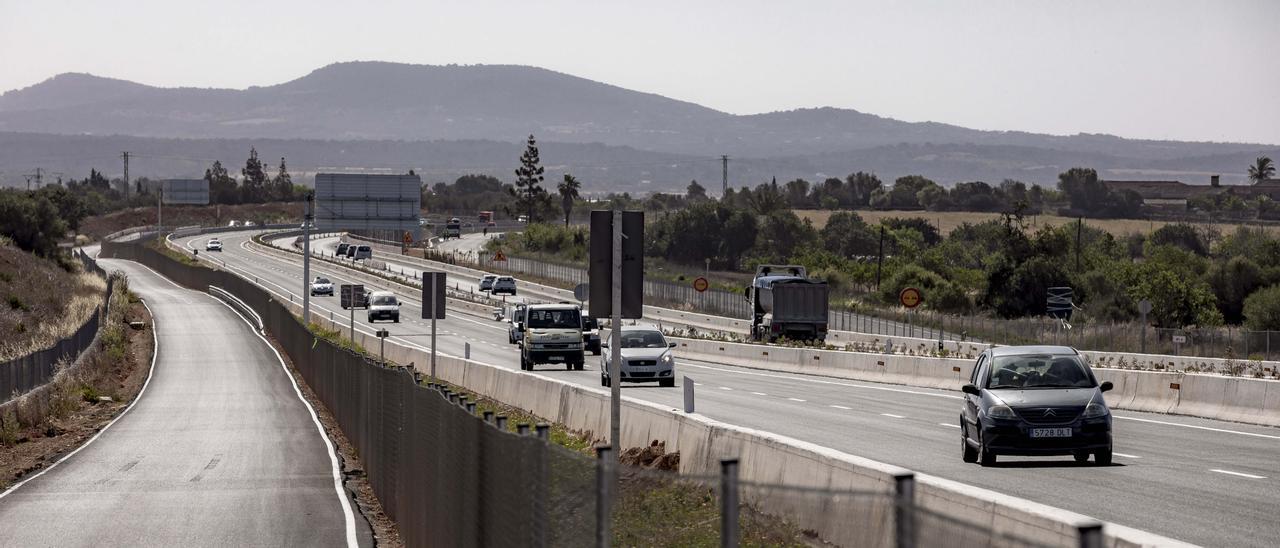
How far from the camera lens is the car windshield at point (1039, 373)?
19031mm

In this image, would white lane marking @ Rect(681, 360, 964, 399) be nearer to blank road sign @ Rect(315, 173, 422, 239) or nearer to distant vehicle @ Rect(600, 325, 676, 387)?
distant vehicle @ Rect(600, 325, 676, 387)

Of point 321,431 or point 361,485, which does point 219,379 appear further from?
point 361,485

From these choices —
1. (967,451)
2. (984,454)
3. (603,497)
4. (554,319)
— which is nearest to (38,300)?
(554,319)

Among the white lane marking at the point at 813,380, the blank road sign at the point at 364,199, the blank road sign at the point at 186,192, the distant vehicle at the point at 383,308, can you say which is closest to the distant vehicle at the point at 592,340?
the white lane marking at the point at 813,380

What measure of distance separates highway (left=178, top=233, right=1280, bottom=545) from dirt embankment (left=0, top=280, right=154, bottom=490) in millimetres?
12562

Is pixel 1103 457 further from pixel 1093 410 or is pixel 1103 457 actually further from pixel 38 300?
pixel 38 300

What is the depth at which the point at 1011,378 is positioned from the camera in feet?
63.3

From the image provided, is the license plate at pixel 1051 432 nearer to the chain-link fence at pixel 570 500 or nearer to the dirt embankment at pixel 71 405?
the chain-link fence at pixel 570 500

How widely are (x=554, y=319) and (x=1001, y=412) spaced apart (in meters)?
32.5

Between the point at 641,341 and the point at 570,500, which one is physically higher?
the point at 570,500

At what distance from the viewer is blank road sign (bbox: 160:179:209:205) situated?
184375mm

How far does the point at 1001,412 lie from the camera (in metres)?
18.6

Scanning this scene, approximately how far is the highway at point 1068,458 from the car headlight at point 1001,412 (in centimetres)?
69

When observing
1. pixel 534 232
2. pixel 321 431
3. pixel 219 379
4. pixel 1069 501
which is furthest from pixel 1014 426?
pixel 534 232
